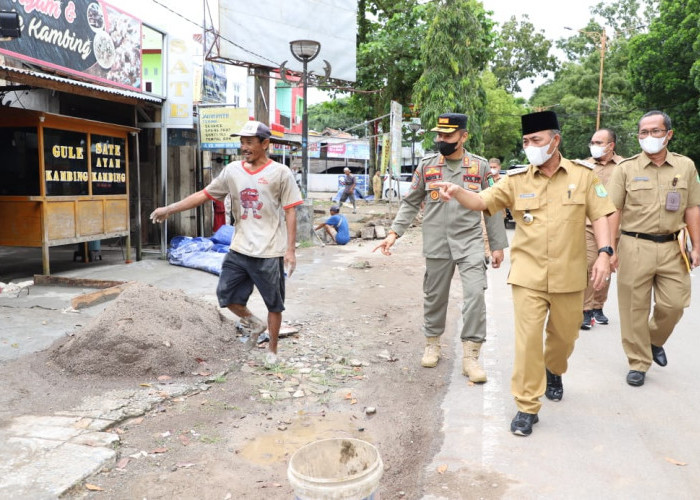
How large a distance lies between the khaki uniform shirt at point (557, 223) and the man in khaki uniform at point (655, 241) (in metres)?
1.06

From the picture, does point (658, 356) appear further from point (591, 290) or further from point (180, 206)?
point (180, 206)

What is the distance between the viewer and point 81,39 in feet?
32.8

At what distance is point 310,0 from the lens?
19203 mm

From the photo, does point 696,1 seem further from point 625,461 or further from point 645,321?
point 625,461

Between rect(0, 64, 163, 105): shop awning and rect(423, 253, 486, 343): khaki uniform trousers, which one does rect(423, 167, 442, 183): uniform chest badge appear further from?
rect(0, 64, 163, 105): shop awning

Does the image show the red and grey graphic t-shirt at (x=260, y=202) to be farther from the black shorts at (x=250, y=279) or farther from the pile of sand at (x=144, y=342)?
the pile of sand at (x=144, y=342)

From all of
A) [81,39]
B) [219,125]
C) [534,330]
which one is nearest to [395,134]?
[219,125]

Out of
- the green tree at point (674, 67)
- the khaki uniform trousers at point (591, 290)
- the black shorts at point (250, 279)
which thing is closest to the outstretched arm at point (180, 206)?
the black shorts at point (250, 279)

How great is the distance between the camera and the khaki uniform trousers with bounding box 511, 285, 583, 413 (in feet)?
13.0

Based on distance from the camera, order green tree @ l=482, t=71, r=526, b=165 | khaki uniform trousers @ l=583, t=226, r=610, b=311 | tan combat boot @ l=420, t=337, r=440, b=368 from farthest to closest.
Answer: green tree @ l=482, t=71, r=526, b=165 → khaki uniform trousers @ l=583, t=226, r=610, b=311 → tan combat boot @ l=420, t=337, r=440, b=368

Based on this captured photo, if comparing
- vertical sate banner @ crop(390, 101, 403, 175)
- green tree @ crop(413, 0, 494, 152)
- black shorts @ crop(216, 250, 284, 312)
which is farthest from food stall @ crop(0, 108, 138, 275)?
green tree @ crop(413, 0, 494, 152)

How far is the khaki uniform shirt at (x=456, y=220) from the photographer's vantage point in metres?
5.18

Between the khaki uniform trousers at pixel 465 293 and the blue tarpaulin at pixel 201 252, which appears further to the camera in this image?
the blue tarpaulin at pixel 201 252

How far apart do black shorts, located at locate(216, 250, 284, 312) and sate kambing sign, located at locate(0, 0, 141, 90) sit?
537 cm
